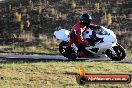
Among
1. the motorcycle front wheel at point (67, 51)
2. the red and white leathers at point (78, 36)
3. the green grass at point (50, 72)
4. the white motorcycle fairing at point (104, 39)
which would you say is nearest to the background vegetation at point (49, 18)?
the motorcycle front wheel at point (67, 51)

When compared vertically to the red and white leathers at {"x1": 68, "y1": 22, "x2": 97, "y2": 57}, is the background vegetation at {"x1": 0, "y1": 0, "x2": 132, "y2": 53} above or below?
below

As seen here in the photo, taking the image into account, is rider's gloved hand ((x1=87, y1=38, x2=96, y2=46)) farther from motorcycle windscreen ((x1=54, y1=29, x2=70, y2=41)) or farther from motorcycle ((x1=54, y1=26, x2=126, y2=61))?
motorcycle windscreen ((x1=54, y1=29, x2=70, y2=41))

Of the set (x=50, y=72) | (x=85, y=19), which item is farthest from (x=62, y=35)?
(x=50, y=72)

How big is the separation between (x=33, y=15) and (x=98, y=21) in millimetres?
5628

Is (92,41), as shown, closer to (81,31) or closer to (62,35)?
(81,31)

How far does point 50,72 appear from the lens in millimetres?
16250

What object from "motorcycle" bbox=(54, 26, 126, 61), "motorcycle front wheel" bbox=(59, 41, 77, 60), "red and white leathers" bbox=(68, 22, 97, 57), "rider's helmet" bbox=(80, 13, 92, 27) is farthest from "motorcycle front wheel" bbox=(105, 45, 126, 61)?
"motorcycle front wheel" bbox=(59, 41, 77, 60)

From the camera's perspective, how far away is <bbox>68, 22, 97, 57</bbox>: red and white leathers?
19578mm

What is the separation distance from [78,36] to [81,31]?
28 cm

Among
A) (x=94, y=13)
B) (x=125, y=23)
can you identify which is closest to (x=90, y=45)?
(x=125, y=23)

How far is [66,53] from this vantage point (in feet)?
67.2

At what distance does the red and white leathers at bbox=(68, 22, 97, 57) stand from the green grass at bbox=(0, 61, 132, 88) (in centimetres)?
133

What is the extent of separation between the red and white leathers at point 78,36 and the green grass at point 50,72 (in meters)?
1.33

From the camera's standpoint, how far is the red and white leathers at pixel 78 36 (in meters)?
19.6
